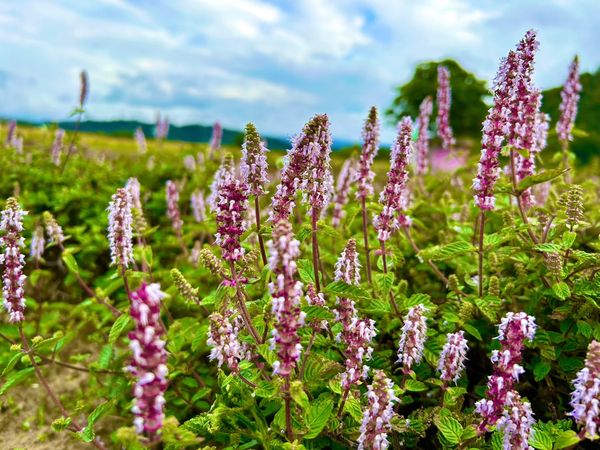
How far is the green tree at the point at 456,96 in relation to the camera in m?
51.0

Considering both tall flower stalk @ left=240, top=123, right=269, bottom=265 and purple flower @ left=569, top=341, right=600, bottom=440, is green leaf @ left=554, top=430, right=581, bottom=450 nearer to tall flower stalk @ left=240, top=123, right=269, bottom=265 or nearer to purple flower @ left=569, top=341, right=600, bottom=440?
purple flower @ left=569, top=341, right=600, bottom=440

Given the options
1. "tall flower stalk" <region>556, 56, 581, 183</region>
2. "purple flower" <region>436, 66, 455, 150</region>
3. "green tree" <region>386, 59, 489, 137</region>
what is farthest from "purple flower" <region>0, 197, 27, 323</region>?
"green tree" <region>386, 59, 489, 137</region>

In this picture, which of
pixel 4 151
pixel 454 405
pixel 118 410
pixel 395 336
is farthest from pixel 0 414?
pixel 4 151

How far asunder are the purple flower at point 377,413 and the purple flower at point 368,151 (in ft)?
6.26

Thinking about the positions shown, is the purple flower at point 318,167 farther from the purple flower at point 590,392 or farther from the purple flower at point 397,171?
the purple flower at point 590,392

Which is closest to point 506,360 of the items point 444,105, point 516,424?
point 516,424

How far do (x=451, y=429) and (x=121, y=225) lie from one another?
126 inches

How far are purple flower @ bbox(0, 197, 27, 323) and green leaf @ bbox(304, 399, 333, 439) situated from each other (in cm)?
277

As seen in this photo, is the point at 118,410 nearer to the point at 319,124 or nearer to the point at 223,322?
the point at 223,322

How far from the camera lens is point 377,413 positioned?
314cm

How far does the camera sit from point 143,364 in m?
2.42

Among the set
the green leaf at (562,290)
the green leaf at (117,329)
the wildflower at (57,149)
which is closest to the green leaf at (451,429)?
the green leaf at (562,290)

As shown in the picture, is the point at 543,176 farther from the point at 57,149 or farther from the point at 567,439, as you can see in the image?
the point at 57,149

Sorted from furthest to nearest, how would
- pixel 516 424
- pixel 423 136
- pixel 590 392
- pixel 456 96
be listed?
pixel 456 96 → pixel 423 136 → pixel 516 424 → pixel 590 392
